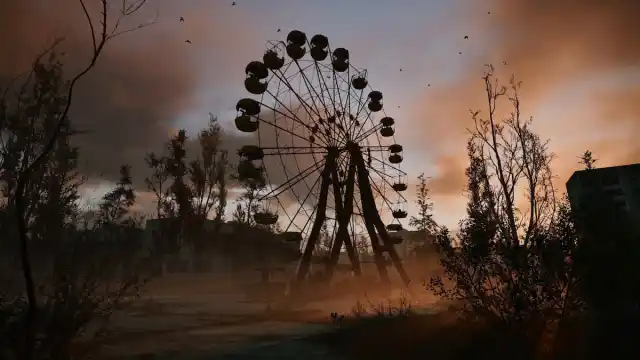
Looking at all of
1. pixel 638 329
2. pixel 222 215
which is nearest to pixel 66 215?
pixel 638 329

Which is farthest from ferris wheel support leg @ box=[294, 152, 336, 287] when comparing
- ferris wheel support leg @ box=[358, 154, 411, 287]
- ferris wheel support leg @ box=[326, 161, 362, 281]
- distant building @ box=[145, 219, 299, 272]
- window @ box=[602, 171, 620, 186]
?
distant building @ box=[145, 219, 299, 272]

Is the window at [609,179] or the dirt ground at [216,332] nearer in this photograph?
the dirt ground at [216,332]

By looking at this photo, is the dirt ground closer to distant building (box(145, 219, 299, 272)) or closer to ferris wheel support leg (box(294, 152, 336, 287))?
ferris wheel support leg (box(294, 152, 336, 287))

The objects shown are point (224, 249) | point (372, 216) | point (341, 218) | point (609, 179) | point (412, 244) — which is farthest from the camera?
point (224, 249)

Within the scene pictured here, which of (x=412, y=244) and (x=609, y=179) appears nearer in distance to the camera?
(x=609, y=179)

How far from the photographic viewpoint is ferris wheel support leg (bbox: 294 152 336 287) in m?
16.3

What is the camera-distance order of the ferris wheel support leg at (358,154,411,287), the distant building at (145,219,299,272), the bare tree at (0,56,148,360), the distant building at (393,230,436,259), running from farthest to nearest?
the distant building at (145,219,299,272) < the distant building at (393,230,436,259) < the ferris wheel support leg at (358,154,411,287) < the bare tree at (0,56,148,360)

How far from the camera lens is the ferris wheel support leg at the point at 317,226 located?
16297 millimetres

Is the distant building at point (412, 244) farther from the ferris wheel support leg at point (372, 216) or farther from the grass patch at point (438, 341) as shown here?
the grass patch at point (438, 341)

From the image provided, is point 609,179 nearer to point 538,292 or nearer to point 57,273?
point 538,292

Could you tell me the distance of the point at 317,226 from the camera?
651 inches

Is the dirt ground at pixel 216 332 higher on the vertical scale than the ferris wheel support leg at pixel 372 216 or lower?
lower

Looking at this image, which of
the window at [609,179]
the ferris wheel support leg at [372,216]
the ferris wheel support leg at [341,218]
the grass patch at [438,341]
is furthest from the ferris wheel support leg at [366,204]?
the grass patch at [438,341]

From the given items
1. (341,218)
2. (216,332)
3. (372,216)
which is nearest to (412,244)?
(372,216)
